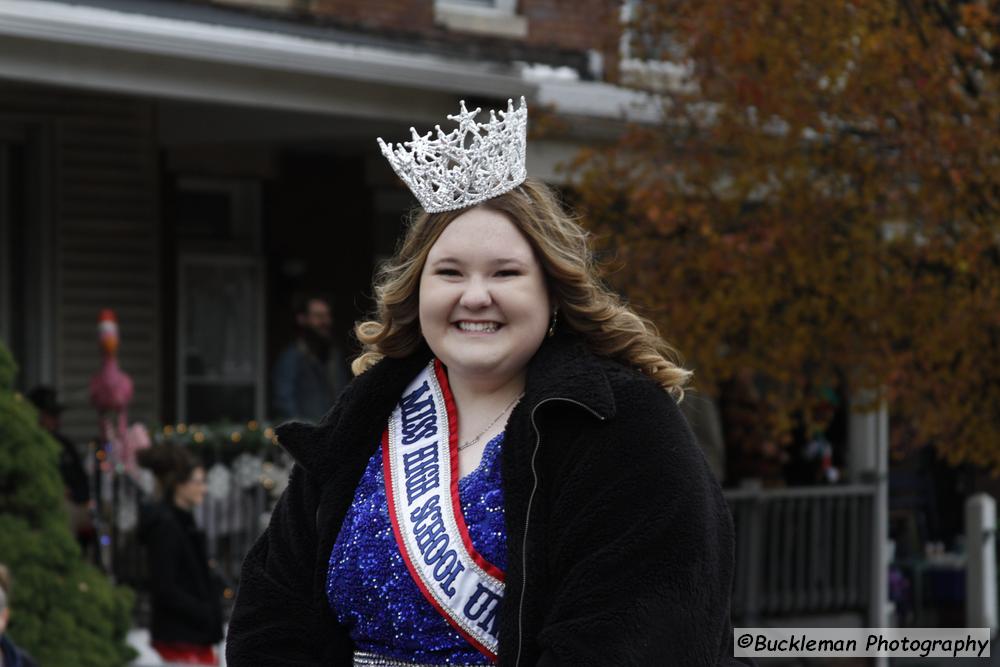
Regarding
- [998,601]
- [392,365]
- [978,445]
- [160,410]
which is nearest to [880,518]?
[998,601]

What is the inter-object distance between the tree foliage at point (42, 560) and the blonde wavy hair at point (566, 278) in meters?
4.58

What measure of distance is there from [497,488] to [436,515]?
12cm

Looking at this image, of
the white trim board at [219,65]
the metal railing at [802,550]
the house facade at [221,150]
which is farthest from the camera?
the metal railing at [802,550]

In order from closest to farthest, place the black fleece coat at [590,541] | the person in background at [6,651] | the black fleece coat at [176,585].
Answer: the black fleece coat at [590,541] < the person in background at [6,651] < the black fleece coat at [176,585]

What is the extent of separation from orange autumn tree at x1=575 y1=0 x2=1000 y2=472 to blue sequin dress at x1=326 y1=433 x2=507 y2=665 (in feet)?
17.9

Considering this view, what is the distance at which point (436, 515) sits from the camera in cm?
318

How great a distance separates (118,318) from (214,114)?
1452 mm

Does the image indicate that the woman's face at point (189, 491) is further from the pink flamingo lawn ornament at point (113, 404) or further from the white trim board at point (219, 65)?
the white trim board at point (219, 65)

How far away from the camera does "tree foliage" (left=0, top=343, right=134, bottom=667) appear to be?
7527mm

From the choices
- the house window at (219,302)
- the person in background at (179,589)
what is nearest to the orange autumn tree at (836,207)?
the person in background at (179,589)

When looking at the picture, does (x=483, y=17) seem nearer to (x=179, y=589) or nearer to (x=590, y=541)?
(x=179, y=589)

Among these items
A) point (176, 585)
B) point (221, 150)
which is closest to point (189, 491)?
point (176, 585)

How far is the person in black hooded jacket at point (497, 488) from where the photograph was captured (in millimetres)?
2982

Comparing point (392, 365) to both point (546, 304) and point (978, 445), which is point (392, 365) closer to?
point (546, 304)
